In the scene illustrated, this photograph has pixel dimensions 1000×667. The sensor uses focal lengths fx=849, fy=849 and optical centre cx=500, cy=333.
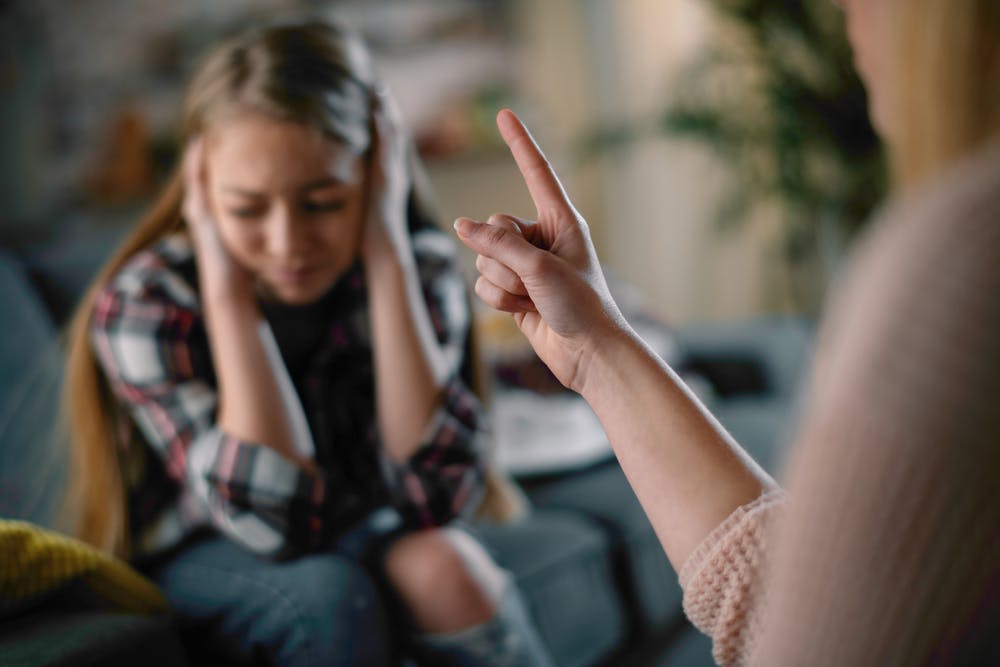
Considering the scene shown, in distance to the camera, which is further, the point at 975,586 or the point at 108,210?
the point at 108,210

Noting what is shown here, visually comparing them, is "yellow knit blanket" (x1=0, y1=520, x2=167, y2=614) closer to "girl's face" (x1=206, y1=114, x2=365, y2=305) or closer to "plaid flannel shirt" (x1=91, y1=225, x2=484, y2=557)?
"plaid flannel shirt" (x1=91, y1=225, x2=484, y2=557)

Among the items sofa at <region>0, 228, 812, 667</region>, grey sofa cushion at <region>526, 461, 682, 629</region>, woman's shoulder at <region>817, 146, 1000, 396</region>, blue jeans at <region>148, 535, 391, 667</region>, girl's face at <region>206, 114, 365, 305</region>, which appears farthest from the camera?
grey sofa cushion at <region>526, 461, 682, 629</region>

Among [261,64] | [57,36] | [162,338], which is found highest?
[261,64]

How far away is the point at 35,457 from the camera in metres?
1.00

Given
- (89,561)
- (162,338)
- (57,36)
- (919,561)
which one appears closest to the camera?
(919,561)

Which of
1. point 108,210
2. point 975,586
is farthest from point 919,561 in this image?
point 108,210

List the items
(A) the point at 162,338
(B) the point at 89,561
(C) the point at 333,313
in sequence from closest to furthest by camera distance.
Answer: (B) the point at 89,561, (A) the point at 162,338, (C) the point at 333,313

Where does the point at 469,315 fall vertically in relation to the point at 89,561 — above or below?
above

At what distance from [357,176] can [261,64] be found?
157mm

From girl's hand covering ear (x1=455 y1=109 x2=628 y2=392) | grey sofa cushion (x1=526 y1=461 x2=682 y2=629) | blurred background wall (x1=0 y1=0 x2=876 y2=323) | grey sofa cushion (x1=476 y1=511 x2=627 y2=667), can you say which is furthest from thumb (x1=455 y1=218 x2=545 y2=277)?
blurred background wall (x1=0 y1=0 x2=876 y2=323)

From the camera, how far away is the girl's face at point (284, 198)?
888 millimetres

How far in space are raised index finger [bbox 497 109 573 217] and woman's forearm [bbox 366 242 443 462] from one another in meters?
0.39

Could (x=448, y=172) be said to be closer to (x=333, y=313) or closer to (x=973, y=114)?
(x=333, y=313)

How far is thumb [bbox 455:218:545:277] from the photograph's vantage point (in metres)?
0.57
